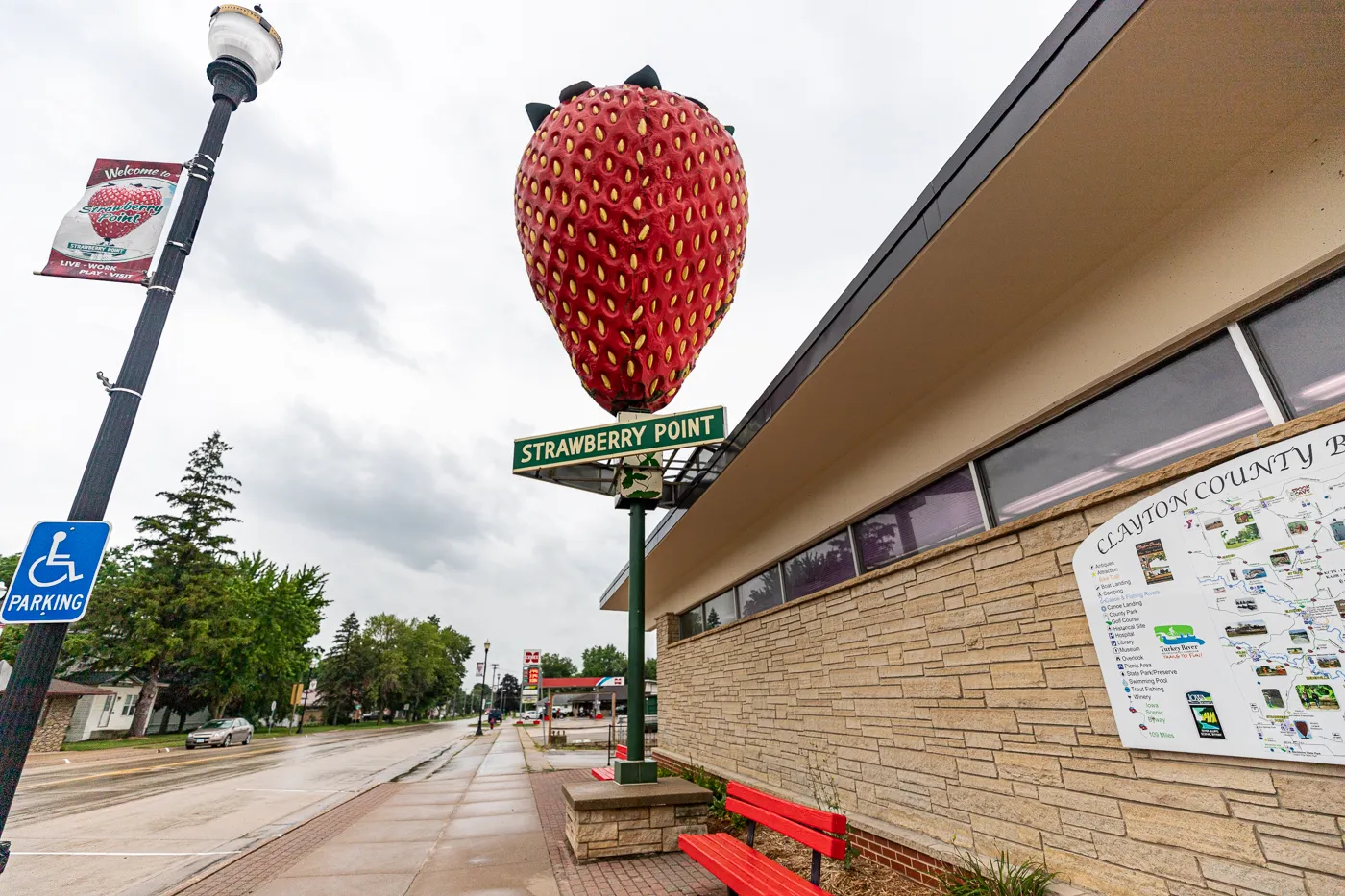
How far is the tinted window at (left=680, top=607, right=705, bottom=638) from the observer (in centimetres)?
1122

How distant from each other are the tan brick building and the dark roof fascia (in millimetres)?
13

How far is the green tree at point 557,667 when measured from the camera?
139 meters

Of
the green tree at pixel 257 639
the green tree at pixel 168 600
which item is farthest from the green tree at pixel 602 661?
the green tree at pixel 168 600

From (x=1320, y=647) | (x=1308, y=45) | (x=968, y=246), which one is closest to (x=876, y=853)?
(x=1320, y=647)

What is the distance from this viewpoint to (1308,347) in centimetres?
264

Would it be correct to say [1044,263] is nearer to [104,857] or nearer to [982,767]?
[982,767]

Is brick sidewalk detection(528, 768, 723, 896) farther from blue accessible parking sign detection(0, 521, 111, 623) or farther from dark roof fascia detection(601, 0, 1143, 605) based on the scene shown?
dark roof fascia detection(601, 0, 1143, 605)

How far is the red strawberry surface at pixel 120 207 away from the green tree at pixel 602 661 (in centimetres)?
13492

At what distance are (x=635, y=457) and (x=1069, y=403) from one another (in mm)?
3383

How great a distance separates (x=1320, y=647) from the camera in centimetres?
232

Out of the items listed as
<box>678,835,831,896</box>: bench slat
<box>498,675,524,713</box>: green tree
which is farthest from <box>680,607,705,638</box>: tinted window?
<box>498,675,524,713</box>: green tree

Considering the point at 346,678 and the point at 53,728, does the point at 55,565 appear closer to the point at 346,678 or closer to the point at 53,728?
the point at 53,728

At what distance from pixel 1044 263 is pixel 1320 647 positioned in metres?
2.20

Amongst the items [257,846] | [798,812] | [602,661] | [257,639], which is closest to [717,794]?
[798,812]
